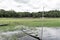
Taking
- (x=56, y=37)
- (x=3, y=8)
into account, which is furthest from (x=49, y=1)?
(x=3, y=8)

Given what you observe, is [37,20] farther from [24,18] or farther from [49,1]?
[49,1]

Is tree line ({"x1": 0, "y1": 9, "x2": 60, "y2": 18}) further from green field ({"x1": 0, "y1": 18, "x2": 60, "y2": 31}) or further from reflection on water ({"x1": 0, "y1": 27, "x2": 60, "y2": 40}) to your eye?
reflection on water ({"x1": 0, "y1": 27, "x2": 60, "y2": 40})

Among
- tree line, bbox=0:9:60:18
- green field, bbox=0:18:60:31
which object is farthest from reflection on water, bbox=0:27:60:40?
tree line, bbox=0:9:60:18

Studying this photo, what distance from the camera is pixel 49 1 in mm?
3445

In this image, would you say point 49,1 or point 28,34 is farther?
point 49,1

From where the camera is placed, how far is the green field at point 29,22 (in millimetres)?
3193

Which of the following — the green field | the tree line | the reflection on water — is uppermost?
the tree line

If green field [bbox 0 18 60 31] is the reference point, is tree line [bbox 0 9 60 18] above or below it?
above

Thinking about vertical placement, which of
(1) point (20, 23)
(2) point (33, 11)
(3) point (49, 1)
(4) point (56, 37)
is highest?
(3) point (49, 1)

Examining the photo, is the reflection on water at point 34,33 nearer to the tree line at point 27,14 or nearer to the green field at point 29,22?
the green field at point 29,22

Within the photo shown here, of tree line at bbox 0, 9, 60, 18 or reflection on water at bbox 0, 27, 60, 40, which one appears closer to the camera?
reflection on water at bbox 0, 27, 60, 40

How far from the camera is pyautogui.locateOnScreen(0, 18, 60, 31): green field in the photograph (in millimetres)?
3193

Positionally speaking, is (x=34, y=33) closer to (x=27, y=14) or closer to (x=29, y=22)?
(x=29, y=22)

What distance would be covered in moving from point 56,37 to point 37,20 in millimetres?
669
